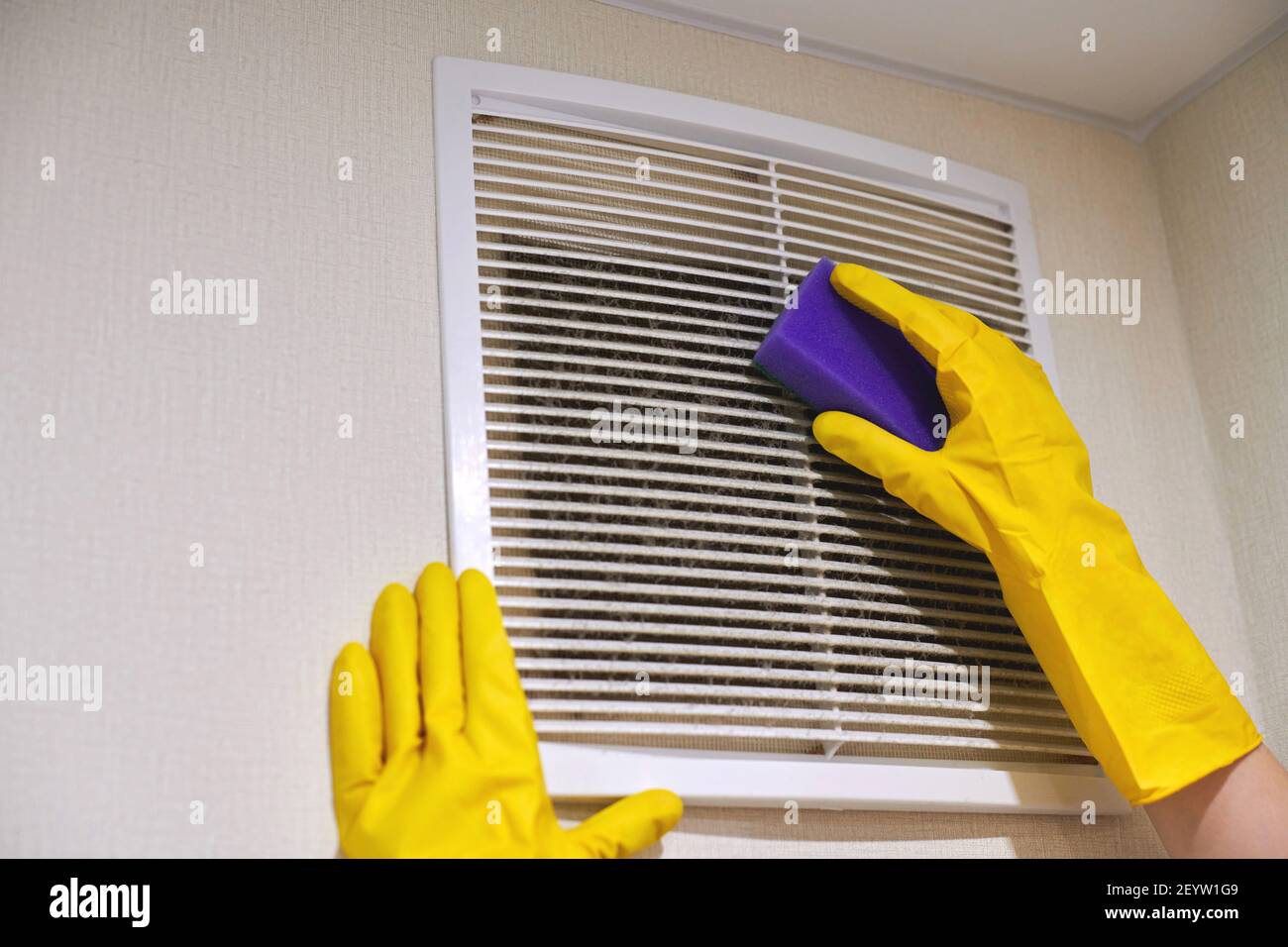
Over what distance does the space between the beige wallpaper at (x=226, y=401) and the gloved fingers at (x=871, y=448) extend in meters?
0.33

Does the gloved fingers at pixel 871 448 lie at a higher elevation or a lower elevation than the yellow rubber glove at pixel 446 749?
higher

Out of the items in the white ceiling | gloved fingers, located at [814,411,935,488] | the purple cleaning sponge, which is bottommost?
gloved fingers, located at [814,411,935,488]

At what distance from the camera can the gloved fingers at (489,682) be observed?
0.89 meters

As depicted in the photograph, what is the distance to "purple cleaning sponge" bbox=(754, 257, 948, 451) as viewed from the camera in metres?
1.14

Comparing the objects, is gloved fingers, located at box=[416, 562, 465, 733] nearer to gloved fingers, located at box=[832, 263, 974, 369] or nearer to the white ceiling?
gloved fingers, located at box=[832, 263, 974, 369]

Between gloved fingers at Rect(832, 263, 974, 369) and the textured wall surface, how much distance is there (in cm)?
49

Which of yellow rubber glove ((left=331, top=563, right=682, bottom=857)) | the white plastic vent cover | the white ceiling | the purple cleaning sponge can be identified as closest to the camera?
yellow rubber glove ((left=331, top=563, right=682, bottom=857))

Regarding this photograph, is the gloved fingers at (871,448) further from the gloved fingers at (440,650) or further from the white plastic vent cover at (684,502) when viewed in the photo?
the gloved fingers at (440,650)

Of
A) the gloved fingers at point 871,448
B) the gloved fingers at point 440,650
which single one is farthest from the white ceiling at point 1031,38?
the gloved fingers at point 440,650

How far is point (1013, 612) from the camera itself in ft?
3.73

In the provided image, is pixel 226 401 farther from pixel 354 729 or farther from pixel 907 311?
pixel 907 311

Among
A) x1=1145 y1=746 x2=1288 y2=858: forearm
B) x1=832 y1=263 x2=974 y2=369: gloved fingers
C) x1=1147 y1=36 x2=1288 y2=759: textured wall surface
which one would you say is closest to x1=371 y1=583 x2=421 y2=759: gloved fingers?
x1=832 y1=263 x2=974 y2=369: gloved fingers

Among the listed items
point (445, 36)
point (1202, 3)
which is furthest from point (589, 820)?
point (1202, 3)
